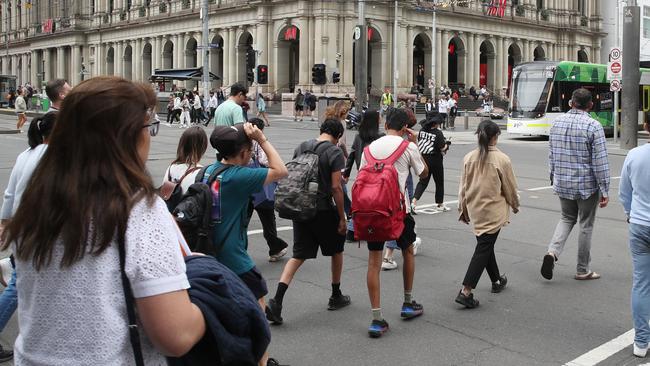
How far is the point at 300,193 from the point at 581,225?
345 cm

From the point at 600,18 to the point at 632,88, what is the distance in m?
51.6

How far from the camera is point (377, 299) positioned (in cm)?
577

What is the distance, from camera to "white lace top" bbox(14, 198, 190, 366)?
6.51 feet

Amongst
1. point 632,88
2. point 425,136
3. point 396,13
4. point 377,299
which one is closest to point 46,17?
point 396,13

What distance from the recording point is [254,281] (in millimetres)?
4941

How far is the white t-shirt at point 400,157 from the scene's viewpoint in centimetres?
593

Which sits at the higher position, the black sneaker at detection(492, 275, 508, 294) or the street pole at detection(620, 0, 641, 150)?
the street pole at detection(620, 0, 641, 150)

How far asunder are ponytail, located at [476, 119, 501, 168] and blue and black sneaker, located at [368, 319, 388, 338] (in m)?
1.98

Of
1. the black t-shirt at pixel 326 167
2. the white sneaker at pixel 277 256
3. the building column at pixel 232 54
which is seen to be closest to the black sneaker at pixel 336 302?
the black t-shirt at pixel 326 167

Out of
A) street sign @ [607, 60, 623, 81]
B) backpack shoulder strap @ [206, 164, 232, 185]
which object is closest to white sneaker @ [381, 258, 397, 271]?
backpack shoulder strap @ [206, 164, 232, 185]

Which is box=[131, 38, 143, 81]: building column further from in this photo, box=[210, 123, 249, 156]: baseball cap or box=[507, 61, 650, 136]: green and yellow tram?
box=[210, 123, 249, 156]: baseball cap

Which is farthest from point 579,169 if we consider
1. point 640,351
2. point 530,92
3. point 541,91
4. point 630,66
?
point 530,92

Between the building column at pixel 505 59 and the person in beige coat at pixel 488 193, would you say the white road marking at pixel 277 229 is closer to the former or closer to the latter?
the person in beige coat at pixel 488 193

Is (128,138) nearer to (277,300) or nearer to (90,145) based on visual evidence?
(90,145)
